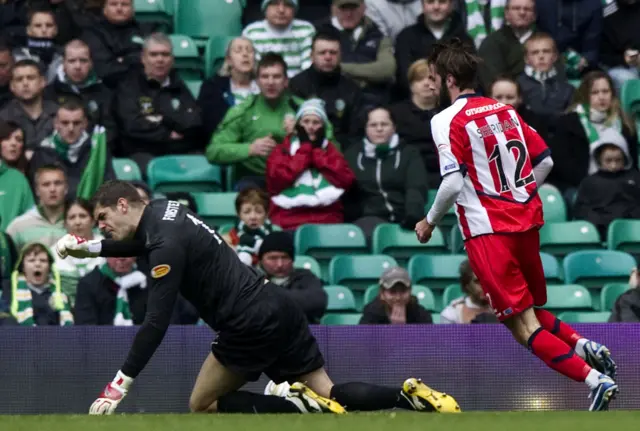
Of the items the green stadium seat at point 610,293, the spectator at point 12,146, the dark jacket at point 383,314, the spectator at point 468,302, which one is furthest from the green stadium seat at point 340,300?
the spectator at point 12,146

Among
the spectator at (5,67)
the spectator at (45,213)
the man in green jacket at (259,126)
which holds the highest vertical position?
the spectator at (5,67)

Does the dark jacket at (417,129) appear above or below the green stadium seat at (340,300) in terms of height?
above

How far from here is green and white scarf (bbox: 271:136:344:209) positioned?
11.5 m

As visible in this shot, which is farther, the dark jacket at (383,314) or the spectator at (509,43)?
the spectator at (509,43)

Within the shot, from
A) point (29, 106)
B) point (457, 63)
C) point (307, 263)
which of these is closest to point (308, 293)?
point (307, 263)

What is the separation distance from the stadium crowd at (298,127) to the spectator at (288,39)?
17 mm

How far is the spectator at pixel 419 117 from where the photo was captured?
39.8ft

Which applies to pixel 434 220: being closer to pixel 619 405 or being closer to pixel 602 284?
pixel 619 405

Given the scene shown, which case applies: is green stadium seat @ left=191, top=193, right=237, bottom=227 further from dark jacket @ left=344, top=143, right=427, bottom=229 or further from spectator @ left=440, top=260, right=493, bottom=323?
spectator @ left=440, top=260, right=493, bottom=323

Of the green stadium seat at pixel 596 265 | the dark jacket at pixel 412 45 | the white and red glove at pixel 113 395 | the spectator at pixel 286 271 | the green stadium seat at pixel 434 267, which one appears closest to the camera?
the white and red glove at pixel 113 395

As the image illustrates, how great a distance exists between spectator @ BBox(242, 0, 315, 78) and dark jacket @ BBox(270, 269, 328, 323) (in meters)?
3.16

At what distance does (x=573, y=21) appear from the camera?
13.5 metres

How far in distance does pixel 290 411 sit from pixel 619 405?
2267mm

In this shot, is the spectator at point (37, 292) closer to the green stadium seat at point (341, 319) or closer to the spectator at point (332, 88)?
the green stadium seat at point (341, 319)
